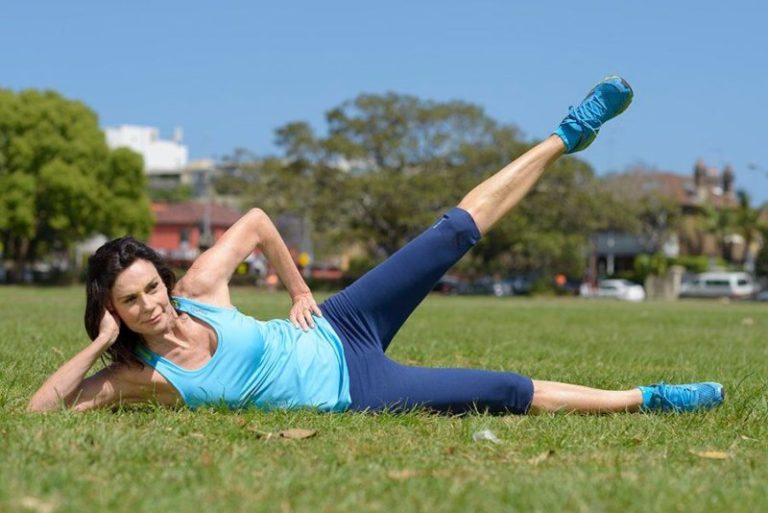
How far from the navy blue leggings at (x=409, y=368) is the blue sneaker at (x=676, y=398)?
0.62 meters

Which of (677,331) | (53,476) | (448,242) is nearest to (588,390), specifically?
(448,242)

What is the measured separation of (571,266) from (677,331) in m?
52.6

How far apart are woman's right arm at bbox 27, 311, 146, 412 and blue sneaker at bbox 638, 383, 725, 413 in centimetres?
241

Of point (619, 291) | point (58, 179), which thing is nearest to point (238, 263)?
point (58, 179)

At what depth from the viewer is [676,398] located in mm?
5387

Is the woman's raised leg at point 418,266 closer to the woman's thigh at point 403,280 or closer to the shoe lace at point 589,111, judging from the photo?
the woman's thigh at point 403,280

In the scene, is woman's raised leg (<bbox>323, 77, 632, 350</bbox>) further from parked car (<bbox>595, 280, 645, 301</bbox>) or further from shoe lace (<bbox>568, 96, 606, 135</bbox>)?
parked car (<bbox>595, 280, 645, 301</bbox>)

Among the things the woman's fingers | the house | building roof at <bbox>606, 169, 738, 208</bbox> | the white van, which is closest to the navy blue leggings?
the woman's fingers

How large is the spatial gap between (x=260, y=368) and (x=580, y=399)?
1.53 m

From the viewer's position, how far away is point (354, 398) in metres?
5.14

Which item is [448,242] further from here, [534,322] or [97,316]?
[534,322]

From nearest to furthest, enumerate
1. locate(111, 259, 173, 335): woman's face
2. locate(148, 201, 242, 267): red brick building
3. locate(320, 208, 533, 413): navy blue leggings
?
locate(111, 259, 173, 335): woman's face < locate(320, 208, 533, 413): navy blue leggings < locate(148, 201, 242, 267): red brick building

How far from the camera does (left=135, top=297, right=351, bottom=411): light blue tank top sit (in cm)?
498

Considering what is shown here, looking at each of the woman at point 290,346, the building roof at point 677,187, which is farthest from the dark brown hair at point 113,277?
the building roof at point 677,187
